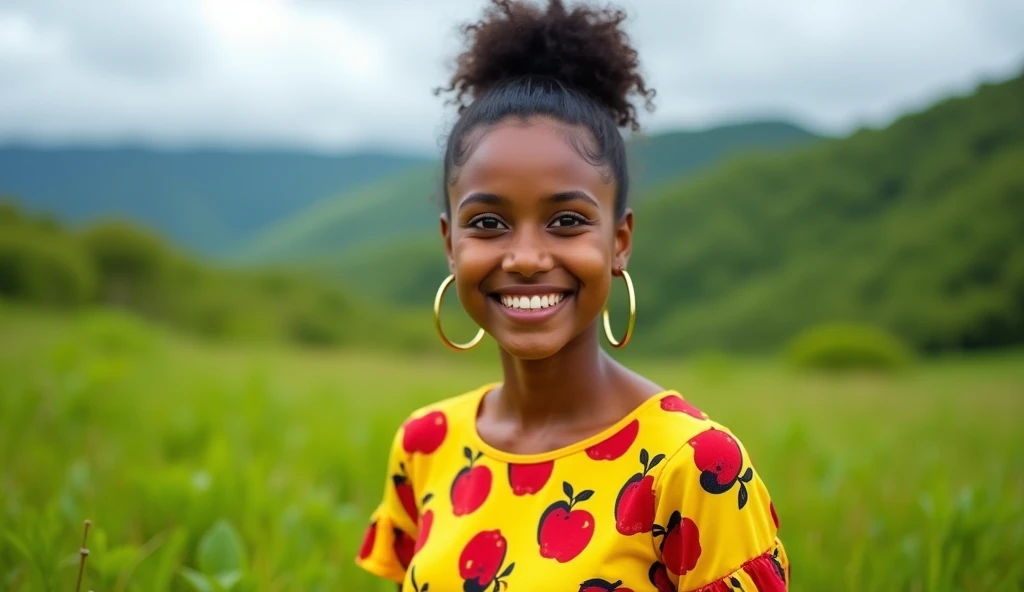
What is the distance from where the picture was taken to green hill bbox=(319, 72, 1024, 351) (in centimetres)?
1258

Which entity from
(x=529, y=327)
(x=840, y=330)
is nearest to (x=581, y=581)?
(x=529, y=327)

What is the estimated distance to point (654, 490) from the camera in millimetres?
1453

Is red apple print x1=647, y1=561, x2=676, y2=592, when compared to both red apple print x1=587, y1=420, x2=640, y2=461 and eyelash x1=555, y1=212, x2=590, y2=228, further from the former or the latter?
eyelash x1=555, y1=212, x2=590, y2=228

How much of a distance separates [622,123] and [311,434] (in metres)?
3.08

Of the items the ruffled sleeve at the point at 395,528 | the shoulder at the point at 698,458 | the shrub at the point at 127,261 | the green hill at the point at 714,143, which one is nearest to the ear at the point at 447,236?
the ruffled sleeve at the point at 395,528

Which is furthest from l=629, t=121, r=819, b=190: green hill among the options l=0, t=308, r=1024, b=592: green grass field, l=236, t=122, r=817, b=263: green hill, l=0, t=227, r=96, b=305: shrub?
l=0, t=308, r=1024, b=592: green grass field

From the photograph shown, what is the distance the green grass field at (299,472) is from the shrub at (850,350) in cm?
484

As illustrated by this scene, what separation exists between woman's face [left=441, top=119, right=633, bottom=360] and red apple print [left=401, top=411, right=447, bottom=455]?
16.6 inches

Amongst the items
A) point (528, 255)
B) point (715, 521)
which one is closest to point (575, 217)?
point (528, 255)

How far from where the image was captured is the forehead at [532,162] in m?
1.52

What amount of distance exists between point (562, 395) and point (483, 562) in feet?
1.24

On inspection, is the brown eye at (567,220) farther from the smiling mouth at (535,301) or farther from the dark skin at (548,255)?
the smiling mouth at (535,301)

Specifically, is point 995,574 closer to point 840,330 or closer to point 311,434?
point 311,434

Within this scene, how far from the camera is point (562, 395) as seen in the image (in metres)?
1.68
